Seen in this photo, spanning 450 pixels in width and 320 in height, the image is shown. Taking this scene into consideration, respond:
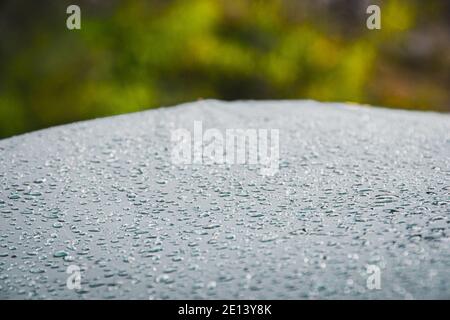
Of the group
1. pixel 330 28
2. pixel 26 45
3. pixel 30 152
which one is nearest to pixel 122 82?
pixel 26 45

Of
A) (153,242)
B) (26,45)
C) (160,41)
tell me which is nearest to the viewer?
(153,242)

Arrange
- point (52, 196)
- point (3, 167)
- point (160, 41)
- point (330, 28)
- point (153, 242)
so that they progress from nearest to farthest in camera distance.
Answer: point (153, 242) → point (52, 196) → point (3, 167) → point (160, 41) → point (330, 28)

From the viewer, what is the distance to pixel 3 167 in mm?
1326

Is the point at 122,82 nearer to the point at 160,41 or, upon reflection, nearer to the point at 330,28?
the point at 160,41

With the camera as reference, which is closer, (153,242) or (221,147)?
(153,242)

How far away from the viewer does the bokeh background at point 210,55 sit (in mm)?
5359

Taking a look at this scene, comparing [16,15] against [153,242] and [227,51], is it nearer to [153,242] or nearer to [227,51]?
[227,51]

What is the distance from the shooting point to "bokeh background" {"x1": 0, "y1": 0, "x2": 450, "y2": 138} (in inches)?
211

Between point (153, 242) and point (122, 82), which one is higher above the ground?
point (122, 82)

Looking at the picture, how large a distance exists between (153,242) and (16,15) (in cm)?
501

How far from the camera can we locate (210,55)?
5738 mm
